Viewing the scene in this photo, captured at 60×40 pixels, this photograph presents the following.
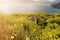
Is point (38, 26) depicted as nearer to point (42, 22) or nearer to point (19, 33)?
point (42, 22)

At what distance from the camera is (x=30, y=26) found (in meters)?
1.80

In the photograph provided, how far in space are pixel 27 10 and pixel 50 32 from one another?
0.32 m

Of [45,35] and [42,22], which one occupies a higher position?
[42,22]

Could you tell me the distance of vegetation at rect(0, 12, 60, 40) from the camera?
1.75 metres

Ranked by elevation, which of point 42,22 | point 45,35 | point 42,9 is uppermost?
point 42,9

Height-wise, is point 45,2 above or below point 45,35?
above

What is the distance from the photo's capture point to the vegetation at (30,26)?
1.75 metres

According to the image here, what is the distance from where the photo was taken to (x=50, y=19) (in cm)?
179

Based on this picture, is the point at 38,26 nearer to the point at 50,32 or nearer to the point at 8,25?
the point at 50,32

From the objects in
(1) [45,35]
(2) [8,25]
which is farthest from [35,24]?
(2) [8,25]

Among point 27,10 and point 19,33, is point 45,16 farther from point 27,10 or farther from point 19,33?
point 19,33

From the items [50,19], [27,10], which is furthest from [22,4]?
[50,19]

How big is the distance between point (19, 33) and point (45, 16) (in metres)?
0.31

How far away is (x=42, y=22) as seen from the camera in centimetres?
179
